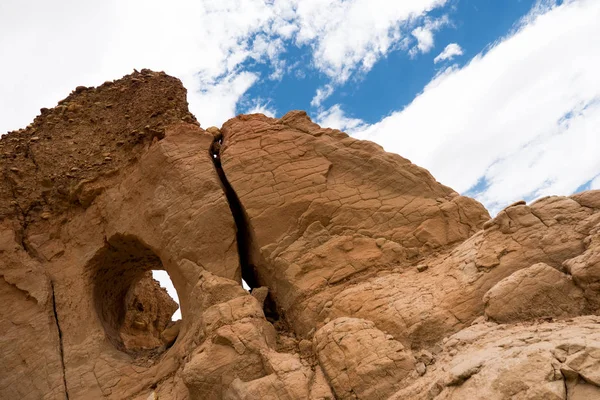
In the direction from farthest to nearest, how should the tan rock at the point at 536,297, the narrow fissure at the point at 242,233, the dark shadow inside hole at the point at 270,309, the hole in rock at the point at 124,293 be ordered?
1. the hole in rock at the point at 124,293
2. the narrow fissure at the point at 242,233
3. the dark shadow inside hole at the point at 270,309
4. the tan rock at the point at 536,297

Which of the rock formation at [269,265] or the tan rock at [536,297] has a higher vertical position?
the rock formation at [269,265]

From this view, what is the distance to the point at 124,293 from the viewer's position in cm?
1059

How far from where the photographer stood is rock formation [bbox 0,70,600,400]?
5289 millimetres

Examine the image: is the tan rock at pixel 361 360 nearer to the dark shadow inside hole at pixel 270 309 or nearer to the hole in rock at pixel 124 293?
the dark shadow inside hole at pixel 270 309

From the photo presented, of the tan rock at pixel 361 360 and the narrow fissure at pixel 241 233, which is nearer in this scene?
the tan rock at pixel 361 360

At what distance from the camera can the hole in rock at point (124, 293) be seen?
356 inches

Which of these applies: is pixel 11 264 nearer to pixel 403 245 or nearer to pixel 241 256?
pixel 241 256

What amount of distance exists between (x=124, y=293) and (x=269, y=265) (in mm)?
4408

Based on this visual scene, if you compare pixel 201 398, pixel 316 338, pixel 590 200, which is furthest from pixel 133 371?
pixel 590 200

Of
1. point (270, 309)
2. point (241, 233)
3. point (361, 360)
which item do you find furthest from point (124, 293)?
point (361, 360)

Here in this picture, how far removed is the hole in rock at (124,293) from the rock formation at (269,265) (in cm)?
5

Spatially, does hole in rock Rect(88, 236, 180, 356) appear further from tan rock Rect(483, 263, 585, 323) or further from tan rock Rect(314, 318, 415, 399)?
tan rock Rect(483, 263, 585, 323)

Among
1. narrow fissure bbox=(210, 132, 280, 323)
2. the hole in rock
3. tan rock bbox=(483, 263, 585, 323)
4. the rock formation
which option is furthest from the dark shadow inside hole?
tan rock bbox=(483, 263, 585, 323)

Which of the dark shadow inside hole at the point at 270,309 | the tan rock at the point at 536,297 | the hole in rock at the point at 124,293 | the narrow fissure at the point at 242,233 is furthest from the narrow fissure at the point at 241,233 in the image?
the tan rock at the point at 536,297
